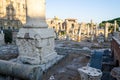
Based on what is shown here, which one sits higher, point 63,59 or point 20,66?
point 20,66

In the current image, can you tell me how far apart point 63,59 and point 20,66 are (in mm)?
7368

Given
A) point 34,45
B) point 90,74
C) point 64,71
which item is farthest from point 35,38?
point 90,74

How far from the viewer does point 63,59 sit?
9.63 m

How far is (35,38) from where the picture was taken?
770 cm

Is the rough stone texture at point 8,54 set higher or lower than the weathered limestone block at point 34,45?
lower

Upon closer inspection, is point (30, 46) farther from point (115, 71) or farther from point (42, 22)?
point (115, 71)

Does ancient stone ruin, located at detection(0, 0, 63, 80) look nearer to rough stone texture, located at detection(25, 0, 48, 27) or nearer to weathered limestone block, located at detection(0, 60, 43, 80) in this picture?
rough stone texture, located at detection(25, 0, 48, 27)

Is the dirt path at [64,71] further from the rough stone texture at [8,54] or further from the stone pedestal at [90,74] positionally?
the rough stone texture at [8,54]

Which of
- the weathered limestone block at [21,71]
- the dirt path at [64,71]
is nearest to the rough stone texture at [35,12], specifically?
the dirt path at [64,71]

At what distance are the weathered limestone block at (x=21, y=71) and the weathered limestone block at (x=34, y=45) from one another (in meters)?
5.26

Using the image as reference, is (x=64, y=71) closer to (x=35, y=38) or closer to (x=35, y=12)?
(x=35, y=38)

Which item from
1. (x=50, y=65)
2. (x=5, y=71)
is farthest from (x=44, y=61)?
(x=5, y=71)

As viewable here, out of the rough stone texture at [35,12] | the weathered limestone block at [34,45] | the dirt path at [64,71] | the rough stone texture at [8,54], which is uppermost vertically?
the rough stone texture at [35,12]

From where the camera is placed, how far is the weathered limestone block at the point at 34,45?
7.75 m
